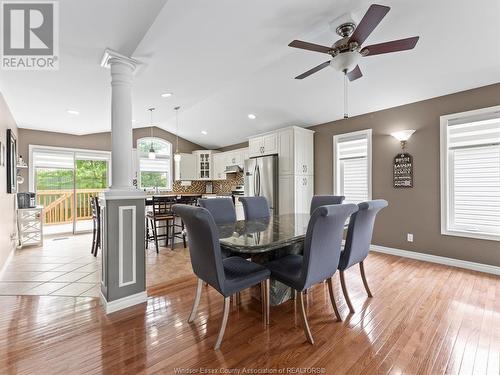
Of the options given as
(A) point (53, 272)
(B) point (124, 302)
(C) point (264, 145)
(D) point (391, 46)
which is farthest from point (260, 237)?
(C) point (264, 145)

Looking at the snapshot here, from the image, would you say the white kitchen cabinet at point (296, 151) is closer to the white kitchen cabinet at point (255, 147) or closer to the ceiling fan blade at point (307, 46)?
the white kitchen cabinet at point (255, 147)

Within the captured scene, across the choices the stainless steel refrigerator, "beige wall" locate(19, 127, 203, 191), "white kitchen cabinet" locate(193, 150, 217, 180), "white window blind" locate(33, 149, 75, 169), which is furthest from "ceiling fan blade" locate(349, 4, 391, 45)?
"white window blind" locate(33, 149, 75, 169)

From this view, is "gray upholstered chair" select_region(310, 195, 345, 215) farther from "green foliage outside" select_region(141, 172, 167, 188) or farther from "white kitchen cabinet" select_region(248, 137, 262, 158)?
"green foliage outside" select_region(141, 172, 167, 188)

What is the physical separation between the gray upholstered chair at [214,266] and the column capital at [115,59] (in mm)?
1555

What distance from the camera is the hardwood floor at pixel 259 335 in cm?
158

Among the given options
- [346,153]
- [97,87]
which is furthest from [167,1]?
[346,153]

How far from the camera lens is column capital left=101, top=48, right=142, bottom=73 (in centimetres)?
220

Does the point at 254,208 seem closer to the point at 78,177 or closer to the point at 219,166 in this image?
the point at 219,166

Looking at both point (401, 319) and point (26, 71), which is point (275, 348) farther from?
point (26, 71)

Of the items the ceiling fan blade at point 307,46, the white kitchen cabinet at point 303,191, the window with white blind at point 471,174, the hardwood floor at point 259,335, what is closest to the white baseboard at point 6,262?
the hardwood floor at point 259,335

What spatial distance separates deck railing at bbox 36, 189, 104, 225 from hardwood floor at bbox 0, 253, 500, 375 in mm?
3788

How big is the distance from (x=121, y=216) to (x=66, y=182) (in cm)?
461

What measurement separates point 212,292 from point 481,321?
2.47 meters

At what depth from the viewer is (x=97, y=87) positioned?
2.96 meters
